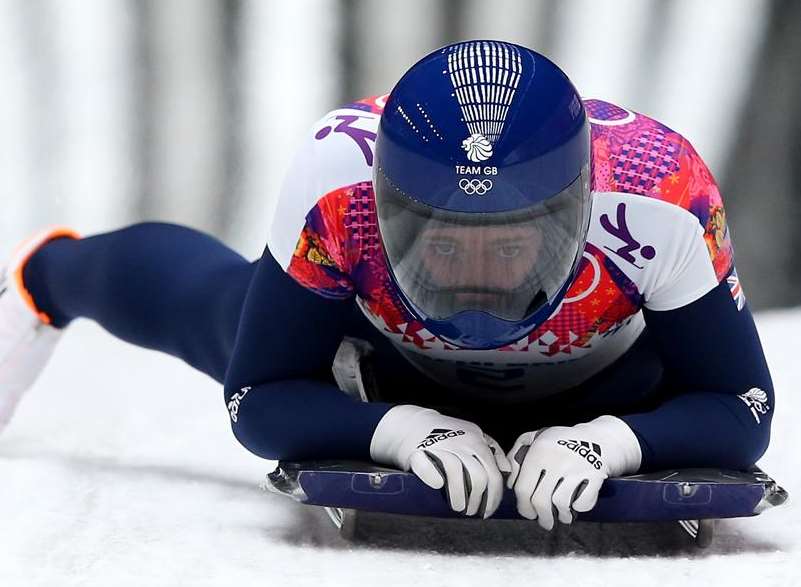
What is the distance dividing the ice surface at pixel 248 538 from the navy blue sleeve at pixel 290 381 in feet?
0.51

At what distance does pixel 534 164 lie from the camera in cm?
210

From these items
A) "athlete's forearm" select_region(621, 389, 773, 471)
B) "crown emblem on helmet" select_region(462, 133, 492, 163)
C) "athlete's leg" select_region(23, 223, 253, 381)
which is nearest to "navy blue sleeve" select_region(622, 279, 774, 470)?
"athlete's forearm" select_region(621, 389, 773, 471)

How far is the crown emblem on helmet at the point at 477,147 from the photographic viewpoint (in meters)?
2.08

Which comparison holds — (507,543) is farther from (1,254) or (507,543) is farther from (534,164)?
(1,254)

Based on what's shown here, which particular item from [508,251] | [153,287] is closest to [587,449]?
[508,251]

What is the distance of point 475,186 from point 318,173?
0.41m

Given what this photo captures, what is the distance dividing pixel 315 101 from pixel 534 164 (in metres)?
2.95

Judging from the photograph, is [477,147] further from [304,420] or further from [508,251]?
[304,420]

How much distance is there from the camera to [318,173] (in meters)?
2.41

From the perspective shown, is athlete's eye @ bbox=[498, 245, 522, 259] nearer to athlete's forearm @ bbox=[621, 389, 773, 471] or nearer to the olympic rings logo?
the olympic rings logo

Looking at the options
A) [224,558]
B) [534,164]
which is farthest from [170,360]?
[534,164]

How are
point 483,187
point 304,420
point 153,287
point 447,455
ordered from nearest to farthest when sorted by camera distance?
point 483,187 < point 447,455 < point 304,420 < point 153,287

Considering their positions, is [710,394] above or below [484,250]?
below

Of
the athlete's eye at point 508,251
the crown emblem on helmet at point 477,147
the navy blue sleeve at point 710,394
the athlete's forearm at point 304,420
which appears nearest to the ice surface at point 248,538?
the navy blue sleeve at point 710,394
